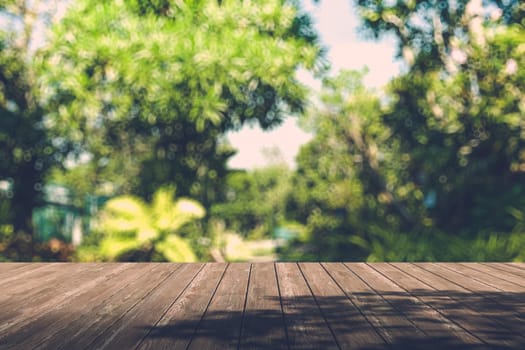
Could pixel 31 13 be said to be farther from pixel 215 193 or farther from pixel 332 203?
pixel 332 203

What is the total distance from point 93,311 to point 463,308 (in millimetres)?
2550

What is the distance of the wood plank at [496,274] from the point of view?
16.0 ft

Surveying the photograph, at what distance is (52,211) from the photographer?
15.4 meters

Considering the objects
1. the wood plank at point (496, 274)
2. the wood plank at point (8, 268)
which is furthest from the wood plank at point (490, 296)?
the wood plank at point (8, 268)

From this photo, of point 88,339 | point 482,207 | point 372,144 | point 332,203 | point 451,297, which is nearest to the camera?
point 88,339

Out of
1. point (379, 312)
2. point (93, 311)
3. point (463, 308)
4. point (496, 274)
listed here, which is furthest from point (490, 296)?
point (93, 311)

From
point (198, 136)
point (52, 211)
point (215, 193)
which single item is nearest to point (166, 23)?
point (198, 136)

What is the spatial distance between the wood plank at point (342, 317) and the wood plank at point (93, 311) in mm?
1371

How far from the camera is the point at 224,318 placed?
332 centimetres

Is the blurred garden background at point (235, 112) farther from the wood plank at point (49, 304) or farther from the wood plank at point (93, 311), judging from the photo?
the wood plank at point (93, 311)

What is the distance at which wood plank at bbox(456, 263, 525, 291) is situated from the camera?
16.0 ft

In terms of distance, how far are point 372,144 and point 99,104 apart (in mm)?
7919

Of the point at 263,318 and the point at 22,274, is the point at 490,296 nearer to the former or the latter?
the point at 263,318

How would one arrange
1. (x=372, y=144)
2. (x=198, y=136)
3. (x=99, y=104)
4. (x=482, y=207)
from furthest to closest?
(x=372, y=144) < (x=198, y=136) < (x=482, y=207) < (x=99, y=104)
